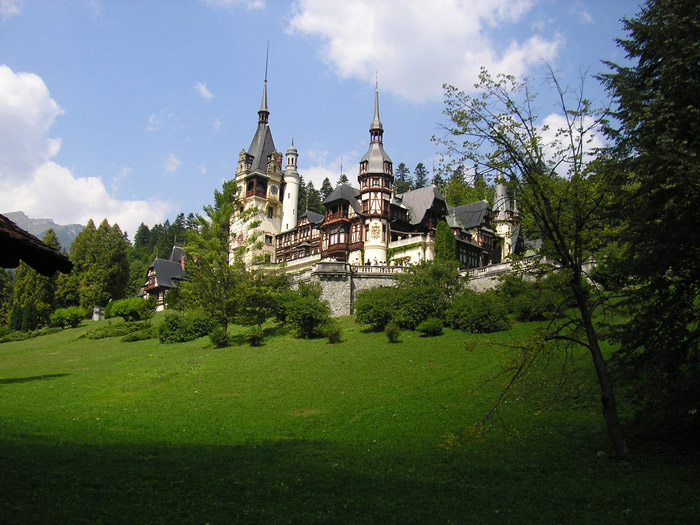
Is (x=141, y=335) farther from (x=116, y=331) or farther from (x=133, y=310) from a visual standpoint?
(x=133, y=310)

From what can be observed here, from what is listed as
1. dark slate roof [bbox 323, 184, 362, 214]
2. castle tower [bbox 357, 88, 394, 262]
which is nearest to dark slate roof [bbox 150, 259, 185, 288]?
dark slate roof [bbox 323, 184, 362, 214]

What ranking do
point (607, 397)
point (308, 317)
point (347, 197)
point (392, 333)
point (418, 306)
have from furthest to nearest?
point (347, 197) → point (308, 317) → point (418, 306) → point (392, 333) → point (607, 397)

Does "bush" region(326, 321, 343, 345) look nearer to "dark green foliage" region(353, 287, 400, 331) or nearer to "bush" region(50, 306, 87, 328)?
"dark green foliage" region(353, 287, 400, 331)

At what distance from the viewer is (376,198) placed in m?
59.4

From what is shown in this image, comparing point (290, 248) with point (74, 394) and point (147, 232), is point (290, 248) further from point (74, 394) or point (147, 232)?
point (147, 232)

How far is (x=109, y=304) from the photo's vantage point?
64125mm

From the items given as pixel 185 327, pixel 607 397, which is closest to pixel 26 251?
pixel 607 397

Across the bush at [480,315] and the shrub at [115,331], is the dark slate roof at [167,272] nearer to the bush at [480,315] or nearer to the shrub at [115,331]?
the shrub at [115,331]

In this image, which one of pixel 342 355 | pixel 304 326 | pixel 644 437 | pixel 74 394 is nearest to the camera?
pixel 644 437

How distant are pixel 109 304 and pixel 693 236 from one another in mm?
62863

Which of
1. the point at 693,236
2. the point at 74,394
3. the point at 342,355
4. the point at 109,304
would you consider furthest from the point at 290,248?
the point at 693,236

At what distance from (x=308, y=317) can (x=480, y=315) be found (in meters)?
11.6

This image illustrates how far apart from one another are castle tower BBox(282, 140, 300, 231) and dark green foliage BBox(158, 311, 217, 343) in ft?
112

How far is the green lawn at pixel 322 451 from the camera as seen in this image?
33.2ft
